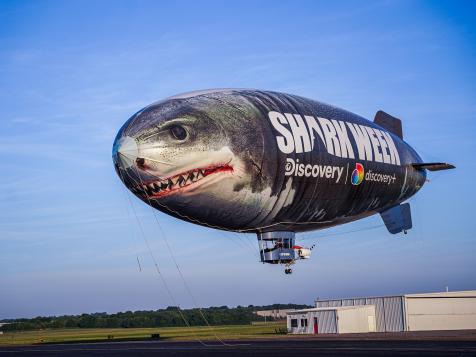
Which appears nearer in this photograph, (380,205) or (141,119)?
(141,119)

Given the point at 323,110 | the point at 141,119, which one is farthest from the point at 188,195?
the point at 323,110

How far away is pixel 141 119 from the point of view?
28.7 meters

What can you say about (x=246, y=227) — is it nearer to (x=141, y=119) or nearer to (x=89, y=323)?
(x=141, y=119)

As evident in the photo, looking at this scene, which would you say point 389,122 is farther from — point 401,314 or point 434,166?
point 401,314

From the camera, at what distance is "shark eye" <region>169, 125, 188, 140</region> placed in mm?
28047

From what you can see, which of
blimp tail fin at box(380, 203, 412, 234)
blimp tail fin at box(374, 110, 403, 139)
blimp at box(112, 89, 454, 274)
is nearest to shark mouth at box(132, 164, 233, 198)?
blimp at box(112, 89, 454, 274)

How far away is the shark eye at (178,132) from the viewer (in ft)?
92.0

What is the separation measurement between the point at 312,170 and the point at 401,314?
1851 inches

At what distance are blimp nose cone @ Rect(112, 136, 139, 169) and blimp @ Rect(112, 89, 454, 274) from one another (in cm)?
4

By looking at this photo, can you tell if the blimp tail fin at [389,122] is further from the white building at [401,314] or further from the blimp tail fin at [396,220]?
the white building at [401,314]

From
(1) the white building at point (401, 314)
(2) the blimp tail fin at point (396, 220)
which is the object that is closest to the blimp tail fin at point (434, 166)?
(2) the blimp tail fin at point (396, 220)

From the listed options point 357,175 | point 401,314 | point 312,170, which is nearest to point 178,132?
point 312,170

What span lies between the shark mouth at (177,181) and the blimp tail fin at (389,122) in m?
22.6

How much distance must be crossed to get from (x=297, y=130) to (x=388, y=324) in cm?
4930
